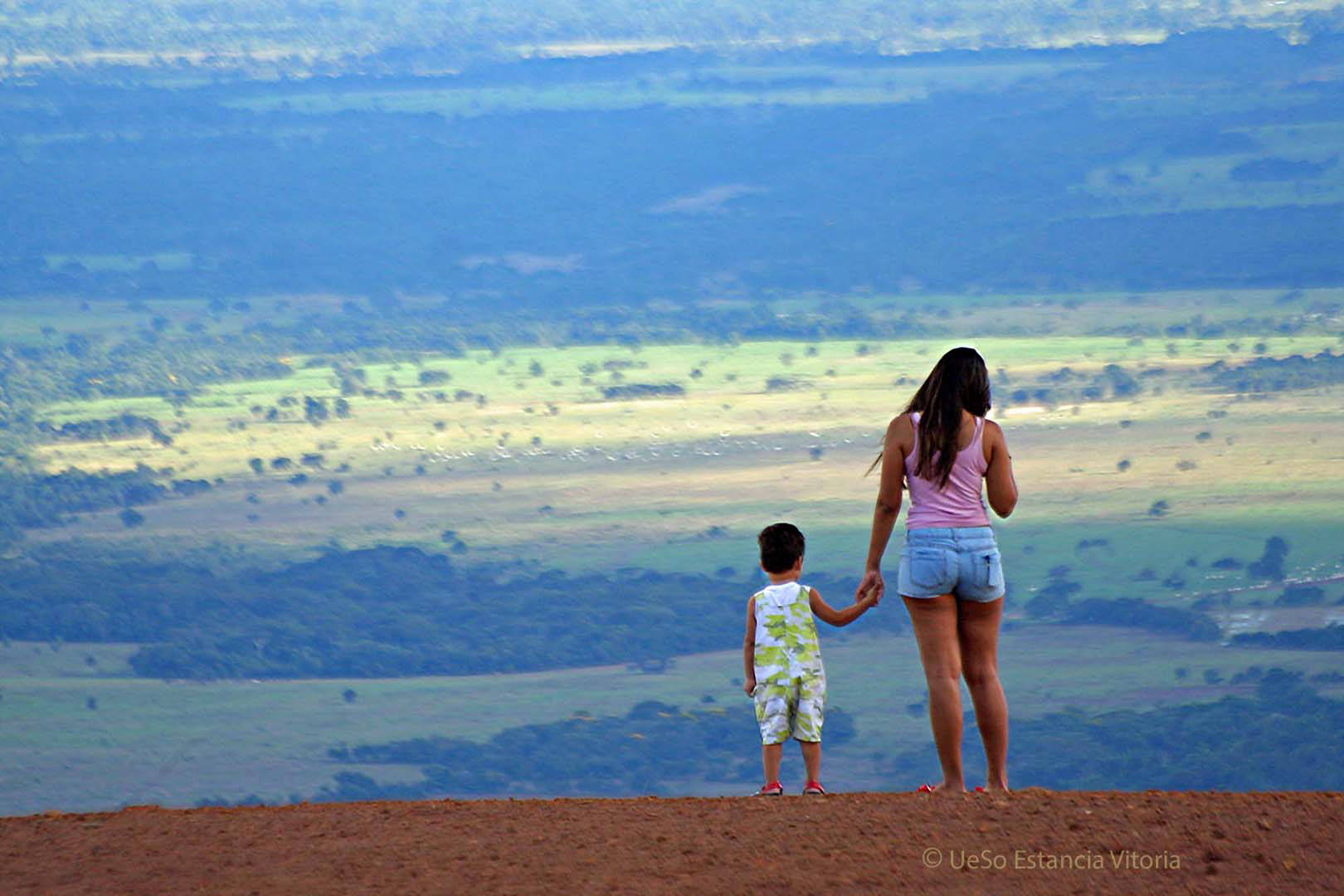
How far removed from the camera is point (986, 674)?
6.47m

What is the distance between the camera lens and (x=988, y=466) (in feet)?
20.8

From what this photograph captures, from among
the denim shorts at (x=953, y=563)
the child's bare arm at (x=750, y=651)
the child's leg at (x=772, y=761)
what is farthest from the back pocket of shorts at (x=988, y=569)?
the child's leg at (x=772, y=761)

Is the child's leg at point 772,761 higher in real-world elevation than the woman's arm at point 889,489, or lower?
lower

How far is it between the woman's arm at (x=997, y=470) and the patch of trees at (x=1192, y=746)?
283 ft

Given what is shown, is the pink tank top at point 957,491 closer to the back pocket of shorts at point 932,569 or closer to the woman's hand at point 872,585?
the back pocket of shorts at point 932,569

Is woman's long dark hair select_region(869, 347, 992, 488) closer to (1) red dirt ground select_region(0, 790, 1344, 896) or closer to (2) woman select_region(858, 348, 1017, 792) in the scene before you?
(2) woman select_region(858, 348, 1017, 792)

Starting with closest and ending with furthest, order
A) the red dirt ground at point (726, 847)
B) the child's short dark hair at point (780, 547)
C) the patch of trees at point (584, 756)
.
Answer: the red dirt ground at point (726, 847)
the child's short dark hair at point (780, 547)
the patch of trees at point (584, 756)

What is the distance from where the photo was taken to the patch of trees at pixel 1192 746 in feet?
307

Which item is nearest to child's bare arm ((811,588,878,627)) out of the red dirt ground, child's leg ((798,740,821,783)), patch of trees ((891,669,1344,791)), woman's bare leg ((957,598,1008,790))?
woman's bare leg ((957,598,1008,790))

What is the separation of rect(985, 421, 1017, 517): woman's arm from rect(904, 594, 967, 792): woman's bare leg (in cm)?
43

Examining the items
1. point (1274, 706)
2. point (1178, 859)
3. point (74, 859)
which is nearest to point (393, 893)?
point (74, 859)

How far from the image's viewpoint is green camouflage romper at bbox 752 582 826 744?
6.86 meters

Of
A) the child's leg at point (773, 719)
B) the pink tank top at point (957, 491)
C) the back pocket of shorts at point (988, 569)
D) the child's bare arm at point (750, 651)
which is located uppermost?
the pink tank top at point (957, 491)

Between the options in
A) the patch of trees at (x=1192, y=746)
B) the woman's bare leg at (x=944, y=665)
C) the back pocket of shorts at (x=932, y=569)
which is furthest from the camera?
the patch of trees at (x=1192, y=746)
